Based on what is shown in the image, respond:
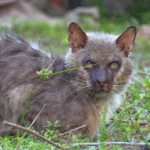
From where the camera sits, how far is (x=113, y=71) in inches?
153

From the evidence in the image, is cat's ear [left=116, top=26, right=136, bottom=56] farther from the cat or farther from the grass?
the grass

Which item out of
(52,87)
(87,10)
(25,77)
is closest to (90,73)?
(52,87)

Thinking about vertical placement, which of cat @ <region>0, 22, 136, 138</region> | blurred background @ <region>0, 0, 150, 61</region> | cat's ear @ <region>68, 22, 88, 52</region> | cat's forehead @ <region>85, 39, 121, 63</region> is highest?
blurred background @ <region>0, 0, 150, 61</region>

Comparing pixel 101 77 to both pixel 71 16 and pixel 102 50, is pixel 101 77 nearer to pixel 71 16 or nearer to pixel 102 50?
pixel 102 50

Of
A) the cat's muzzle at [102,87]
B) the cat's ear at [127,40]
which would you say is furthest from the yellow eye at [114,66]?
the cat's ear at [127,40]

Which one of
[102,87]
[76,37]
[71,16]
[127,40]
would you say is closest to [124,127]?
[102,87]

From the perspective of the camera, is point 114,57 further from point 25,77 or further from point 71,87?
point 25,77

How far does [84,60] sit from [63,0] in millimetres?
12805

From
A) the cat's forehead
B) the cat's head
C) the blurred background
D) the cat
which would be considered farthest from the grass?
the blurred background

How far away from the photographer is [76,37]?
13.3 feet

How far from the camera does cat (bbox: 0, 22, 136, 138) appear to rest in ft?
12.7

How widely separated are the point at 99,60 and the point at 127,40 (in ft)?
2.00

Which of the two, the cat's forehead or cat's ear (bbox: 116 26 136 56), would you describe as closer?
the cat's forehead

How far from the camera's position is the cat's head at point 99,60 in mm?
3754
